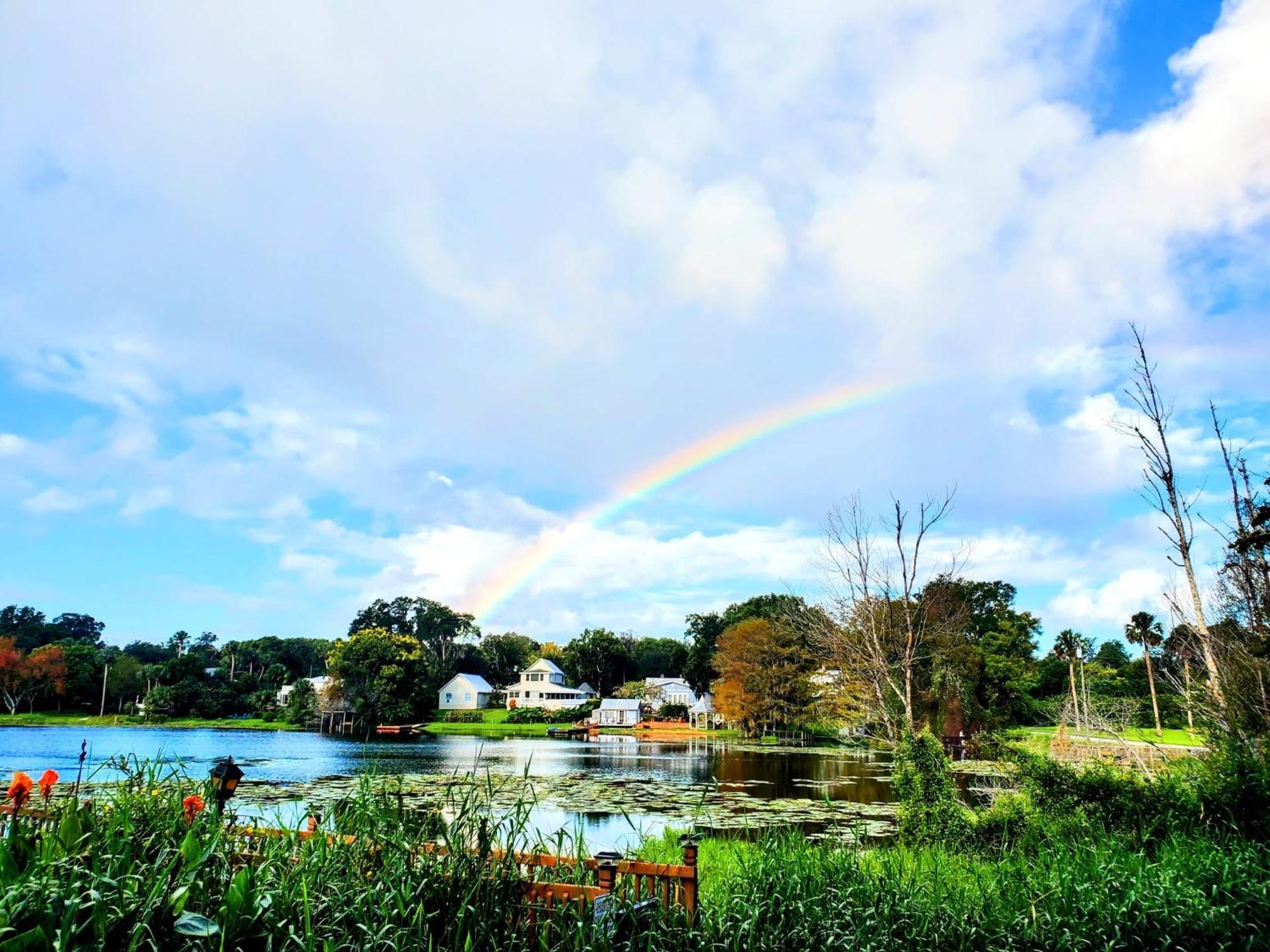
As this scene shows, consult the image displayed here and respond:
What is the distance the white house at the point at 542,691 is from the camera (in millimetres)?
73812

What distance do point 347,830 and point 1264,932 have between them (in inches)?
251

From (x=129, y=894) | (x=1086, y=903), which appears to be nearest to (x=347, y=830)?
(x=129, y=894)

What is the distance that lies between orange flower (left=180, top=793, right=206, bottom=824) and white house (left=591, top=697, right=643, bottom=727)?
62.3m

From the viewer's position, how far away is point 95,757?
28906mm

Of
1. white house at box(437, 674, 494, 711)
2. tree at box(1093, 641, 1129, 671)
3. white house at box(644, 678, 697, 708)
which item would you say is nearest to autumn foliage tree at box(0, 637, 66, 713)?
white house at box(437, 674, 494, 711)

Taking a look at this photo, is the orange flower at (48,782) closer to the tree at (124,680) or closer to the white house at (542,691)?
the tree at (124,680)

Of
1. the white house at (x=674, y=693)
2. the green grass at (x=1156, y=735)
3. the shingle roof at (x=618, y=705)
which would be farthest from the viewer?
the white house at (x=674, y=693)

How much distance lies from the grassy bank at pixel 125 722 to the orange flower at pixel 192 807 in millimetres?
57857

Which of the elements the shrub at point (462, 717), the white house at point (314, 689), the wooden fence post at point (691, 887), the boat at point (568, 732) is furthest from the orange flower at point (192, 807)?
the shrub at point (462, 717)

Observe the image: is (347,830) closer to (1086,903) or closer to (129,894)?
(129,894)

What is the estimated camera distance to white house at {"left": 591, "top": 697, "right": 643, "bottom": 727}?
212 ft

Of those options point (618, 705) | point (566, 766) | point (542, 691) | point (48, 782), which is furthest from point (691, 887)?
point (542, 691)

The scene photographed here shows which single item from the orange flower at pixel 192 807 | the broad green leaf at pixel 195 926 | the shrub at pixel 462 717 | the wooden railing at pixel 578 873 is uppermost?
the orange flower at pixel 192 807

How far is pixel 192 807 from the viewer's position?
4.38 meters
